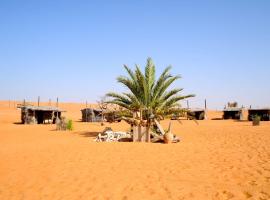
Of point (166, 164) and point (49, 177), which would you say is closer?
point (49, 177)

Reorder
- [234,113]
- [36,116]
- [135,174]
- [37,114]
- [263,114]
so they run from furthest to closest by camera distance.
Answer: [234,113]
[263,114]
[37,114]
[36,116]
[135,174]

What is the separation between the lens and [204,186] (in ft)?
21.7

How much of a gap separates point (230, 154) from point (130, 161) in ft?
12.1

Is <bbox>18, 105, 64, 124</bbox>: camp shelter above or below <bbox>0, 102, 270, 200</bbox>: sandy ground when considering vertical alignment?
above


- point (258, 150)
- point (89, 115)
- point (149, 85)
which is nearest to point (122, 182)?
point (258, 150)

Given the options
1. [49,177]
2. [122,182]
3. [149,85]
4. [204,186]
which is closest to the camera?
[204,186]

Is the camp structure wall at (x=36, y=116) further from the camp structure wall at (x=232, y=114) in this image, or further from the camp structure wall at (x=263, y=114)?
the camp structure wall at (x=232, y=114)

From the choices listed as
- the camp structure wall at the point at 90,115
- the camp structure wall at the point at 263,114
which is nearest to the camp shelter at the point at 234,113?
the camp structure wall at the point at 263,114

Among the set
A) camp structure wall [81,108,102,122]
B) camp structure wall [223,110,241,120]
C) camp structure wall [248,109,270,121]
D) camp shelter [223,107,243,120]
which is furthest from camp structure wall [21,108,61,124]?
camp structure wall [223,110,241,120]

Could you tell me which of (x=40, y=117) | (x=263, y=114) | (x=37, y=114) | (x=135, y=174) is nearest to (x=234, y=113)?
(x=263, y=114)

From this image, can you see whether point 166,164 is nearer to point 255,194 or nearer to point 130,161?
point 130,161

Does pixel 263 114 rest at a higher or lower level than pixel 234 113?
lower

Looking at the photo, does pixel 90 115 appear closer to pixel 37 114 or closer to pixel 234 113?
pixel 37 114

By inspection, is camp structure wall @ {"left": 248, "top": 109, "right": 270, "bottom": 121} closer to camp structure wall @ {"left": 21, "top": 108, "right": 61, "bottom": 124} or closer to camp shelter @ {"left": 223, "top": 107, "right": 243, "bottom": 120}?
camp shelter @ {"left": 223, "top": 107, "right": 243, "bottom": 120}
